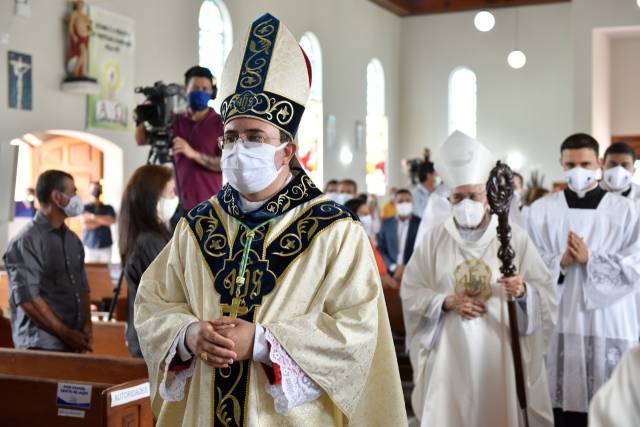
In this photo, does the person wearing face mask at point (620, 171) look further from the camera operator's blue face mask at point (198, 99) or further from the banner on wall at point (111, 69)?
the banner on wall at point (111, 69)

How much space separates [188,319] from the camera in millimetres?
2902

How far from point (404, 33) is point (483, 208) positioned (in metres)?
19.7

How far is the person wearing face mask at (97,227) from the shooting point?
42.8 ft

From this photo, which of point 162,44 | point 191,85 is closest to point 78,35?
point 162,44

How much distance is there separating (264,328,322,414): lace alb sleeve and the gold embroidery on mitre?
250 cm

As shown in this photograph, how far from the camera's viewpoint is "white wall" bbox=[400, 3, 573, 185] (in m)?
23.0

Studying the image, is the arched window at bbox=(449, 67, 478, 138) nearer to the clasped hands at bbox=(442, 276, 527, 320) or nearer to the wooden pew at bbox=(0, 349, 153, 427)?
the clasped hands at bbox=(442, 276, 527, 320)

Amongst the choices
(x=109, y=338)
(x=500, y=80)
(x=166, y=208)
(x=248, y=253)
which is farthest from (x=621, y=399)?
(x=500, y=80)

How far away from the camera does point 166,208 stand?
5145mm

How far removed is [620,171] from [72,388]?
15.5 ft

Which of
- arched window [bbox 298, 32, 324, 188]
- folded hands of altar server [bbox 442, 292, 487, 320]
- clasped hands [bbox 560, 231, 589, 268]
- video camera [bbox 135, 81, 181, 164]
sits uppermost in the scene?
arched window [bbox 298, 32, 324, 188]

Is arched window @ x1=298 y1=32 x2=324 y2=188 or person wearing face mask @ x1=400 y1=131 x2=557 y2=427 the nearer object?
person wearing face mask @ x1=400 y1=131 x2=557 y2=427

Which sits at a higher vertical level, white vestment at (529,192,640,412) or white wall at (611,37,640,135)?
white wall at (611,37,640,135)

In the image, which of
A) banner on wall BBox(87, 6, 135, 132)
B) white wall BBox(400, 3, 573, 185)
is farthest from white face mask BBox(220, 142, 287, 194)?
white wall BBox(400, 3, 573, 185)
